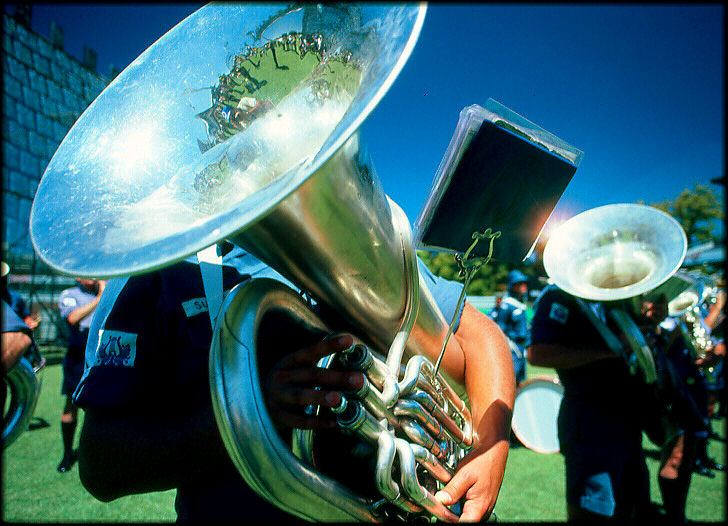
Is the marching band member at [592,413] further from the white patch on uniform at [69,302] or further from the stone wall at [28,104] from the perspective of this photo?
the stone wall at [28,104]

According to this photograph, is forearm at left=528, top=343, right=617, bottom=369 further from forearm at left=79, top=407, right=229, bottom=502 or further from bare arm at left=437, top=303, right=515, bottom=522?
forearm at left=79, top=407, right=229, bottom=502

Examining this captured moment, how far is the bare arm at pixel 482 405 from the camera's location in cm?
96

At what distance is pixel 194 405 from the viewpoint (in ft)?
3.28

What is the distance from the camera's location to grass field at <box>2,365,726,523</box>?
2893mm

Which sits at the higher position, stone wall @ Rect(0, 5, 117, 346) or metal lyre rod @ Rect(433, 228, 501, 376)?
metal lyre rod @ Rect(433, 228, 501, 376)

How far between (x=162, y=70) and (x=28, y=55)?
50.6 feet

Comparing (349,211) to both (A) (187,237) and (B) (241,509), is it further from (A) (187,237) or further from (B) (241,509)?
(B) (241,509)

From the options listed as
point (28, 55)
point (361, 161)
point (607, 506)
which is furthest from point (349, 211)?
point (28, 55)

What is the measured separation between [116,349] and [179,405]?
203 millimetres

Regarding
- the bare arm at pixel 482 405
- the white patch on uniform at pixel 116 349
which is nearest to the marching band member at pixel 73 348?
the white patch on uniform at pixel 116 349

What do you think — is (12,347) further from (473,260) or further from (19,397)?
(473,260)

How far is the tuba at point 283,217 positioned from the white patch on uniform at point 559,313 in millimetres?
1553

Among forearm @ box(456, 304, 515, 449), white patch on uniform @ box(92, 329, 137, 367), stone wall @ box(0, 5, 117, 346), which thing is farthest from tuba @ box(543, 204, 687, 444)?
stone wall @ box(0, 5, 117, 346)

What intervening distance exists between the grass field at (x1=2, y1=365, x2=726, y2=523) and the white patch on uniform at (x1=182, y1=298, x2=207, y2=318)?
2.52 m
